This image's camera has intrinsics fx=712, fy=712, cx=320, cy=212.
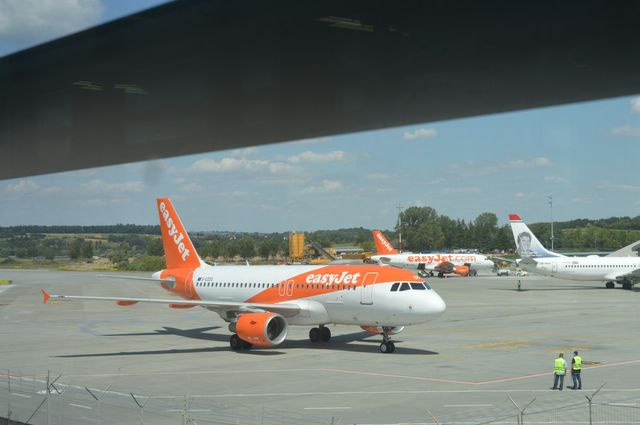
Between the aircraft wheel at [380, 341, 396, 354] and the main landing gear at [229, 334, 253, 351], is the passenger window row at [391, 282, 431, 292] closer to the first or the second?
the aircraft wheel at [380, 341, 396, 354]

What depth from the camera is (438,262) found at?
342ft

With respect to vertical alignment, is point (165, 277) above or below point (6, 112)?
below

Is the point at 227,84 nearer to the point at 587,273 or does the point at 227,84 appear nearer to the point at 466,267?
the point at 587,273

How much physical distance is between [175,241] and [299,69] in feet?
117

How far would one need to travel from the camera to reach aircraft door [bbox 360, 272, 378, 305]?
31094mm

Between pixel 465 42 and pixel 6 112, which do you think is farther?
pixel 6 112

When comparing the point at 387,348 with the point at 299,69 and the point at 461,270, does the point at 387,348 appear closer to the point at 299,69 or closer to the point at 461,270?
the point at 299,69

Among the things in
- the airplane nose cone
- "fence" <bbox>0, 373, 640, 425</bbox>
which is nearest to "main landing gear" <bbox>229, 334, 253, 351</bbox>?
the airplane nose cone

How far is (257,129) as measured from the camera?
738 cm

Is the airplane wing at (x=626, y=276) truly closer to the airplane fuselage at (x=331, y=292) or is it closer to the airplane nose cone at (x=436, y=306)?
the airplane fuselage at (x=331, y=292)

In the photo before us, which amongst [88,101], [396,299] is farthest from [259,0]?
[396,299]

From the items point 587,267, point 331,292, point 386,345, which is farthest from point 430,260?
point 386,345

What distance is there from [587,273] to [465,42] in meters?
76.1

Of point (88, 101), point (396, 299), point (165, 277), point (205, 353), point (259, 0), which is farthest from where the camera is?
point (165, 277)
